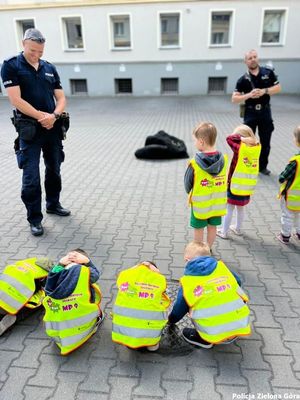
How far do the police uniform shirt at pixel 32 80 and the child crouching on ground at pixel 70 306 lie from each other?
2.21 m

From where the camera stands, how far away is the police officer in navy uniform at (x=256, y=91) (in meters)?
5.45

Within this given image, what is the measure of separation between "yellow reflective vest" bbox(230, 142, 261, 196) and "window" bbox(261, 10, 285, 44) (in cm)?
1708

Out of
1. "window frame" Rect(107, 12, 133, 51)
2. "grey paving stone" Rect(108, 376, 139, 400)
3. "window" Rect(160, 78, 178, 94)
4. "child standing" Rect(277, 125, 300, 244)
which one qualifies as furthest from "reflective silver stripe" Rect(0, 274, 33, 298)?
"window" Rect(160, 78, 178, 94)

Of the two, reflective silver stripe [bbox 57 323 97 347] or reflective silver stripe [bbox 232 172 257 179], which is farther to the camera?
reflective silver stripe [bbox 232 172 257 179]

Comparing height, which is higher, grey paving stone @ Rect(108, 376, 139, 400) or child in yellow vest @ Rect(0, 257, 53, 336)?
child in yellow vest @ Rect(0, 257, 53, 336)

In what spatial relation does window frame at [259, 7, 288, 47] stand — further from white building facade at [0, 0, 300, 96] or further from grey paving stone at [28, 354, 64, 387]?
grey paving stone at [28, 354, 64, 387]

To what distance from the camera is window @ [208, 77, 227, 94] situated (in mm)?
19094

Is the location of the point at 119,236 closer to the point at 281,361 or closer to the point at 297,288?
the point at 297,288

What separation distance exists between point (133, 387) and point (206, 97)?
18012mm

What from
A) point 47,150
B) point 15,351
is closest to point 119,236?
point 47,150

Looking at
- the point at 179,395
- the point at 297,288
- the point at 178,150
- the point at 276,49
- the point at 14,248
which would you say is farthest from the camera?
the point at 276,49

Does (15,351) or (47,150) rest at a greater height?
(47,150)

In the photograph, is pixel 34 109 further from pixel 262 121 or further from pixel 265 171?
pixel 265 171

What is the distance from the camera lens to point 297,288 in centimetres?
303
